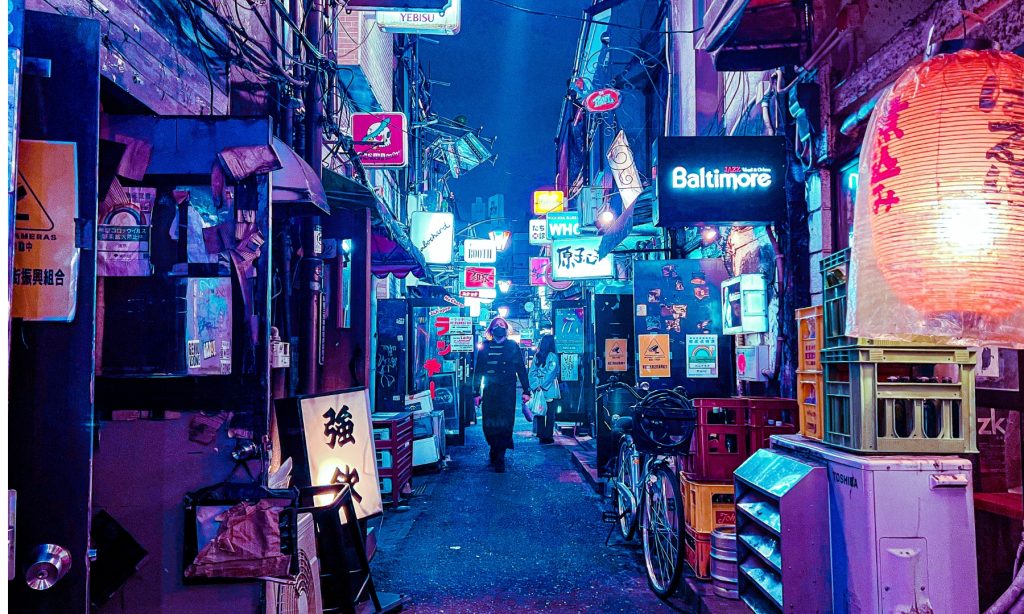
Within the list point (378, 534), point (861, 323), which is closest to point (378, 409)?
point (378, 534)

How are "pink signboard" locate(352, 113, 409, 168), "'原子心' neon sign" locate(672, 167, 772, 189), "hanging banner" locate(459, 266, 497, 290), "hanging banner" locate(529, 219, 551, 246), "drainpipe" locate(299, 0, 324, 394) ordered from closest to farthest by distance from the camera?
"drainpipe" locate(299, 0, 324, 394)
"'原子心' neon sign" locate(672, 167, 772, 189)
"pink signboard" locate(352, 113, 409, 168)
"hanging banner" locate(529, 219, 551, 246)
"hanging banner" locate(459, 266, 497, 290)

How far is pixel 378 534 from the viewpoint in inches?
341

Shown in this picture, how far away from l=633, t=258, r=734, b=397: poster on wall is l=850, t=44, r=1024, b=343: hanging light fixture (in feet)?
23.6

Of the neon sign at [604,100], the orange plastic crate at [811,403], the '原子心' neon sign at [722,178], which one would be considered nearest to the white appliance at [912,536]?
the orange plastic crate at [811,403]

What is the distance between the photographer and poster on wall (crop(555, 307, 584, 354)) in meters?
16.9

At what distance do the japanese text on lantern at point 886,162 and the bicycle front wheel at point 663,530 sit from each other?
387 cm

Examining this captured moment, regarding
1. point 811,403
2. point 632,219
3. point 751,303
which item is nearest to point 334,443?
point 811,403

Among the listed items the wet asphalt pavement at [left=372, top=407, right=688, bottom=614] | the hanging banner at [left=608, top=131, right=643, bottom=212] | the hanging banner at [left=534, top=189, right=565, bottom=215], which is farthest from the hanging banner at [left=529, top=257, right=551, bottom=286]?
the wet asphalt pavement at [left=372, top=407, right=688, bottom=614]

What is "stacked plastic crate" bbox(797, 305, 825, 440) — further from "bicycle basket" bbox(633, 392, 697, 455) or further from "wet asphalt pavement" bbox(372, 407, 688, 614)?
"wet asphalt pavement" bbox(372, 407, 688, 614)

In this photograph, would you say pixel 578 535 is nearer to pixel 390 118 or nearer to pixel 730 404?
pixel 730 404

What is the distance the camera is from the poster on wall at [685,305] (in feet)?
34.3

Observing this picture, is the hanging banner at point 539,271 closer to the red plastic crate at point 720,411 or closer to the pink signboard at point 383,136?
the pink signboard at point 383,136

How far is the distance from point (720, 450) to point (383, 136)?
8.66 m

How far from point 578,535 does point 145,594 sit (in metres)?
5.67
